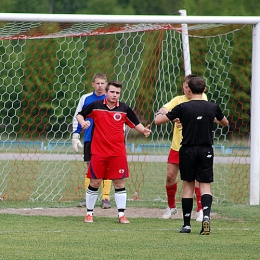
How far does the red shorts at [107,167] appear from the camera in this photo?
8.70 m

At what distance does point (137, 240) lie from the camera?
7184 millimetres

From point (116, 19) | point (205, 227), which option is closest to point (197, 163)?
point (205, 227)

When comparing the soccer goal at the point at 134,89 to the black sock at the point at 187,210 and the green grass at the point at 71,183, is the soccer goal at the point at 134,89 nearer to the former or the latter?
the green grass at the point at 71,183

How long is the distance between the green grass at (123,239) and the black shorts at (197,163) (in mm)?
589

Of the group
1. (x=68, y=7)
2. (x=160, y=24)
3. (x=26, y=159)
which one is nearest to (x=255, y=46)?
(x=160, y=24)

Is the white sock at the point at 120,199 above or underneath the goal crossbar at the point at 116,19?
underneath

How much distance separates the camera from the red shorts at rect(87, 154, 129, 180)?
8.70m

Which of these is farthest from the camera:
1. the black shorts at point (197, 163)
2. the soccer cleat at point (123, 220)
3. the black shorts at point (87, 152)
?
the black shorts at point (87, 152)

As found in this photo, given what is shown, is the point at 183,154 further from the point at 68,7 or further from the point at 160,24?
the point at 68,7

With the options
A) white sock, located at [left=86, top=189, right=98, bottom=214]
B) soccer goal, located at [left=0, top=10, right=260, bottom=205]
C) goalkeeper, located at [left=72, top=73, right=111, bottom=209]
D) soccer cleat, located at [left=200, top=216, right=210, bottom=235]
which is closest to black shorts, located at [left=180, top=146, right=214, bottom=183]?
soccer cleat, located at [left=200, top=216, right=210, bottom=235]

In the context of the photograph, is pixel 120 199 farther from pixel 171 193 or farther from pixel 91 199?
pixel 171 193

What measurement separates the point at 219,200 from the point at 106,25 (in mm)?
3313

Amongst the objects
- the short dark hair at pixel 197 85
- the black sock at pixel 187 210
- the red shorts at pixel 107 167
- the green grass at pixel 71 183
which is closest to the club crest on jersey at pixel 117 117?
the red shorts at pixel 107 167

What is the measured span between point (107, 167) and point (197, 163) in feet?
4.46
